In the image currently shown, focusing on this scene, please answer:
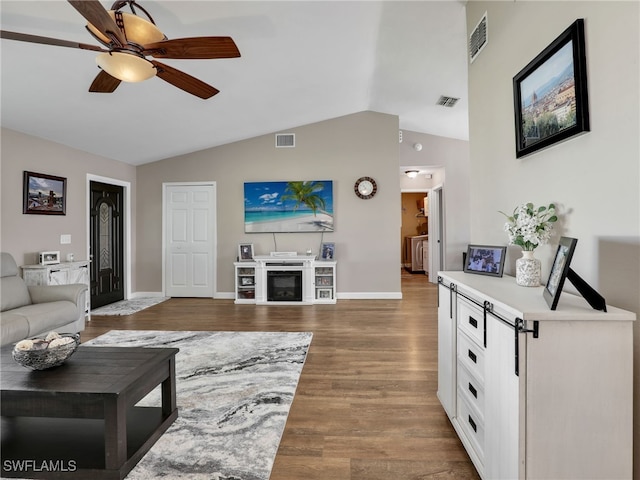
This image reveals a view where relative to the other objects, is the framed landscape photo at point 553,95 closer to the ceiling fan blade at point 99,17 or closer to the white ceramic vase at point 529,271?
the white ceramic vase at point 529,271

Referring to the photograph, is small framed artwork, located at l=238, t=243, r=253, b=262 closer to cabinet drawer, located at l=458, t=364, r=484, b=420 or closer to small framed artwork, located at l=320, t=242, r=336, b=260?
small framed artwork, located at l=320, t=242, r=336, b=260

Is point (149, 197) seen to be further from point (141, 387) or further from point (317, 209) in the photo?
point (141, 387)

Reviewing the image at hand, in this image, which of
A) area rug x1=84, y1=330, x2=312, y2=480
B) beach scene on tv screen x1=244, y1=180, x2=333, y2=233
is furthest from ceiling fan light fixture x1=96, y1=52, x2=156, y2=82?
beach scene on tv screen x1=244, y1=180, x2=333, y2=233

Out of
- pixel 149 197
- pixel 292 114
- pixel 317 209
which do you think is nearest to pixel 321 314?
pixel 317 209

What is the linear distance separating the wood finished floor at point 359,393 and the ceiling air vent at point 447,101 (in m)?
3.14

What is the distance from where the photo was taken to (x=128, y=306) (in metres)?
5.50

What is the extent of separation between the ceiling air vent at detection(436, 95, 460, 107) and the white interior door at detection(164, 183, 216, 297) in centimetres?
408

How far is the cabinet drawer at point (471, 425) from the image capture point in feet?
5.31

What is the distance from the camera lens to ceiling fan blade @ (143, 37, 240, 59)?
6.63 ft

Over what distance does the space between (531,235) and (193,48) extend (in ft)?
7.32

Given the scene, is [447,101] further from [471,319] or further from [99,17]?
[99,17]

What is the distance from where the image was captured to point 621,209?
1339 mm

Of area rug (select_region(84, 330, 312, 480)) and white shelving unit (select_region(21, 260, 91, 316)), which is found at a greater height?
white shelving unit (select_region(21, 260, 91, 316))

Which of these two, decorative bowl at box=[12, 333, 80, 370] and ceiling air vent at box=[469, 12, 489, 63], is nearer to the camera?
decorative bowl at box=[12, 333, 80, 370]
